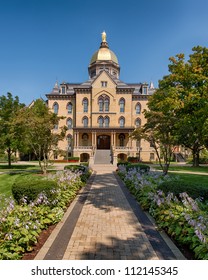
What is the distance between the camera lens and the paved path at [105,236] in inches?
191

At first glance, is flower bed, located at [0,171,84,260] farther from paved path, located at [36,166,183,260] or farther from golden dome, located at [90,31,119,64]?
golden dome, located at [90,31,119,64]

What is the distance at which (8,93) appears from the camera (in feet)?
86.2

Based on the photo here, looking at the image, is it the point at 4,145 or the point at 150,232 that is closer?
the point at 150,232

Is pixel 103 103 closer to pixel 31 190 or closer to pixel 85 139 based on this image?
pixel 85 139

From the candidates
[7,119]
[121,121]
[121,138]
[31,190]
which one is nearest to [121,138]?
[121,138]

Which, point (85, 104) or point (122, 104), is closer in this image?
point (85, 104)

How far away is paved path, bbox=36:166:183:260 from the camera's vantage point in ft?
15.9

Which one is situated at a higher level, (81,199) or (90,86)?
(90,86)

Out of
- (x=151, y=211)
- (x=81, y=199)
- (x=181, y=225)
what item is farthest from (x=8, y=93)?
(x=181, y=225)

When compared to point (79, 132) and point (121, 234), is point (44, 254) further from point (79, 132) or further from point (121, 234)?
point (79, 132)

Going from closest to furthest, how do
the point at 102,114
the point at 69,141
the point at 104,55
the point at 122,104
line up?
the point at 102,114 → the point at 122,104 → the point at 69,141 → the point at 104,55

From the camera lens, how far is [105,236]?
5.84m

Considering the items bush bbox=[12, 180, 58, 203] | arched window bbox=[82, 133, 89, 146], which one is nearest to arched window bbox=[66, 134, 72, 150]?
arched window bbox=[82, 133, 89, 146]

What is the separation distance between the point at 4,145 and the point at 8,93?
21.8 feet
